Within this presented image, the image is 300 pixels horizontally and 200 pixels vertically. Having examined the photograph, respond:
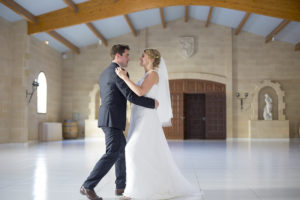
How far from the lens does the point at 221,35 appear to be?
16609 mm

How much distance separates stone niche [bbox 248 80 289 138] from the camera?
51.0ft

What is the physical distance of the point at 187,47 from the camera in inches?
650

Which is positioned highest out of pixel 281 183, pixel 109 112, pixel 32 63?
pixel 32 63

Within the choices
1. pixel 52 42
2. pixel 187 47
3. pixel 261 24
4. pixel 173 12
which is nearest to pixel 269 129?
pixel 261 24

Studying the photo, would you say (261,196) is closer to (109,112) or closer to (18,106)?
(109,112)

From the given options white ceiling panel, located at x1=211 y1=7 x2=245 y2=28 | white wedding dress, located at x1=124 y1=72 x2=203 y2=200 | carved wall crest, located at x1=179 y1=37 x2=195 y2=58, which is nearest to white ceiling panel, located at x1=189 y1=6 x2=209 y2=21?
white ceiling panel, located at x1=211 y1=7 x2=245 y2=28

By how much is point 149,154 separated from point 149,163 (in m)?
0.09

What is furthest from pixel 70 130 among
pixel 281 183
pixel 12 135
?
pixel 281 183

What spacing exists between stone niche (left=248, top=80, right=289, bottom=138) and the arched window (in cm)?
887

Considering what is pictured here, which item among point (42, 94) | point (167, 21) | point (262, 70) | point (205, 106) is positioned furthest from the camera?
point (205, 106)

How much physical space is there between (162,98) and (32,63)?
34.4 feet

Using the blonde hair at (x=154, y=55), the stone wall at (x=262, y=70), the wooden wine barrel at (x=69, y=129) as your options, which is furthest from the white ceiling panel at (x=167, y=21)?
the blonde hair at (x=154, y=55)

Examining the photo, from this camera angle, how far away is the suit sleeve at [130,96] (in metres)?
3.47

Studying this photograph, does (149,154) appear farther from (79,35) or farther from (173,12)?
(173,12)
